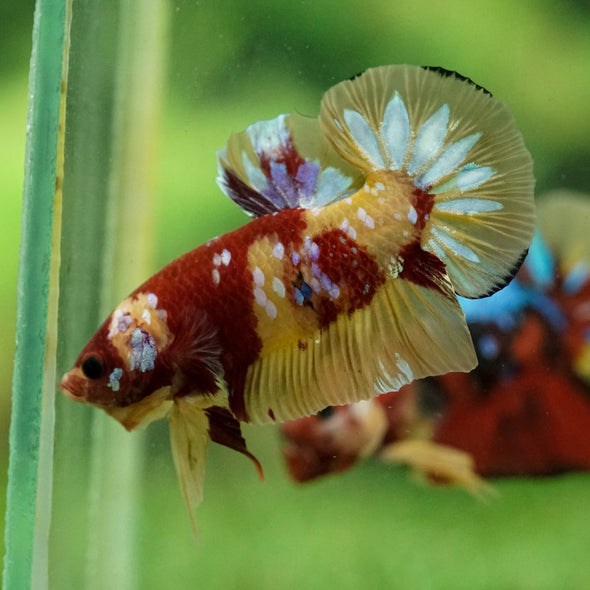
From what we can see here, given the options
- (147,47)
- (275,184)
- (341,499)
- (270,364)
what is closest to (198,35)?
(147,47)

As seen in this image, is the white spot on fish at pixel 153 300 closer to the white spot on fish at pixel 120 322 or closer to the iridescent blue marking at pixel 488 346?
the white spot on fish at pixel 120 322

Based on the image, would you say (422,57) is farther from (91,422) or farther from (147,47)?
(91,422)

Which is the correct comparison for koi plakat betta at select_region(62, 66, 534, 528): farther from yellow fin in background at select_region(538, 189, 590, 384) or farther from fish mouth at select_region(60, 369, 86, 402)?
yellow fin in background at select_region(538, 189, 590, 384)

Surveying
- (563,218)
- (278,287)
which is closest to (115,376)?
(278,287)

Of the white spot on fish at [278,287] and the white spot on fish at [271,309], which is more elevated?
the white spot on fish at [278,287]

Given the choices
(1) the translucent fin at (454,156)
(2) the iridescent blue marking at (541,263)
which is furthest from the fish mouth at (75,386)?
(2) the iridescent blue marking at (541,263)

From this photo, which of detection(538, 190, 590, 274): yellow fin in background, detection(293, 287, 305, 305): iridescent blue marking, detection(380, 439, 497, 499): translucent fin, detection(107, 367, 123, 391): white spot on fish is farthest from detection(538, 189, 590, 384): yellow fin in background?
detection(107, 367, 123, 391): white spot on fish

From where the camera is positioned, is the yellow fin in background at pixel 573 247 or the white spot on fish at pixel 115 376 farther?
the yellow fin in background at pixel 573 247
